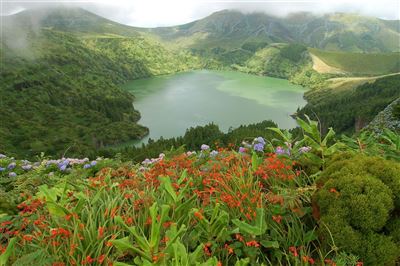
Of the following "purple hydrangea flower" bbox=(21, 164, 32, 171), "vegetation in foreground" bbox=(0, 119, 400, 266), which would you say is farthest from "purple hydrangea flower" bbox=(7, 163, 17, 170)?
"vegetation in foreground" bbox=(0, 119, 400, 266)

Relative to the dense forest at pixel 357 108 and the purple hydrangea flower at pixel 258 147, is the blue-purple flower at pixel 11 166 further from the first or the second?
the dense forest at pixel 357 108

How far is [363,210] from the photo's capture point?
433cm

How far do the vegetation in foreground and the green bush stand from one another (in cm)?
1

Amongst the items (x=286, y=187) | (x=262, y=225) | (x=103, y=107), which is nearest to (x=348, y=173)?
(x=286, y=187)

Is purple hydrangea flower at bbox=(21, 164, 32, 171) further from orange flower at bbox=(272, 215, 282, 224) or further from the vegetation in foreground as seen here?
orange flower at bbox=(272, 215, 282, 224)

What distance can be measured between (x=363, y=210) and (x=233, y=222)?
177 centimetres

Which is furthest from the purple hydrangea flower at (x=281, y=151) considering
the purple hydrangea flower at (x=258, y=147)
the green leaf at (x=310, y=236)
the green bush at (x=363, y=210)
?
the green leaf at (x=310, y=236)

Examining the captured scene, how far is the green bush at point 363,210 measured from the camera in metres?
4.15

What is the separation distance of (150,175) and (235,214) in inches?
81.9

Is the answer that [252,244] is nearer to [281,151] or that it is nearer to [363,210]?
[363,210]

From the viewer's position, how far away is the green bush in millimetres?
4148

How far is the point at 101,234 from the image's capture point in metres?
4.21

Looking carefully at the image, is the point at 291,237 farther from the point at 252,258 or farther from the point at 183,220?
the point at 183,220

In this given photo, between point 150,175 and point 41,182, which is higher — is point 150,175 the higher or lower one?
the higher one
